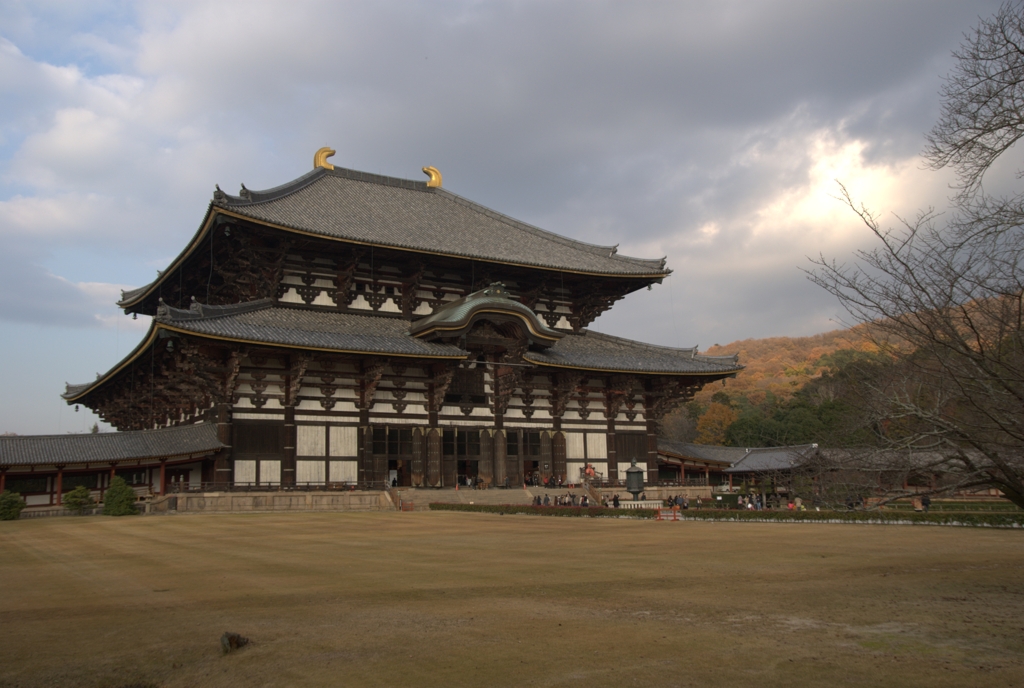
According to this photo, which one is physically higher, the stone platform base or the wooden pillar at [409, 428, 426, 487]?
the wooden pillar at [409, 428, 426, 487]

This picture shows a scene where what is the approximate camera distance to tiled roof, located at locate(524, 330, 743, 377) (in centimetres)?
4191

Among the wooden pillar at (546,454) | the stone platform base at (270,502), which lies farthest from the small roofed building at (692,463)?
the stone platform base at (270,502)

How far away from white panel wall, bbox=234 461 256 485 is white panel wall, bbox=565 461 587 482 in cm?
1702

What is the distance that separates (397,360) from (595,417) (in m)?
13.1

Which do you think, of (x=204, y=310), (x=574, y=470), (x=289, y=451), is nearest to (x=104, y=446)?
(x=289, y=451)

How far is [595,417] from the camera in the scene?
4531 centimetres

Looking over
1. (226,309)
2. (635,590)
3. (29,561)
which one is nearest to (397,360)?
(226,309)

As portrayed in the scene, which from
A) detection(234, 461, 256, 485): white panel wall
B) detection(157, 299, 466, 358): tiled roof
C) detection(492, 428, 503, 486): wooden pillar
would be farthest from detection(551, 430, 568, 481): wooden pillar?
detection(234, 461, 256, 485): white panel wall

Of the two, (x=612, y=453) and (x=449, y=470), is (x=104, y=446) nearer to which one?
(x=449, y=470)

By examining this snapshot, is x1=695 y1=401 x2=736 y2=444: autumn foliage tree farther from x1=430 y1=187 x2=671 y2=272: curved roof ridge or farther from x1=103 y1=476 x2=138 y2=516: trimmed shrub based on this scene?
x1=103 y1=476 x2=138 y2=516: trimmed shrub

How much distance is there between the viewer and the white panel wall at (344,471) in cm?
3722

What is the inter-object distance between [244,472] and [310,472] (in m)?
2.99

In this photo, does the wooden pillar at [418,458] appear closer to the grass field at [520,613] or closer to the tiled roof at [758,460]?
the grass field at [520,613]

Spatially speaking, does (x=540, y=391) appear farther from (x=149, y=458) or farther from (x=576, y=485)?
(x=149, y=458)
